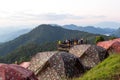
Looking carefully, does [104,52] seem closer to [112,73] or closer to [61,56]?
[61,56]

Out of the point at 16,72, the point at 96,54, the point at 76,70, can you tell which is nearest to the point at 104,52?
the point at 96,54

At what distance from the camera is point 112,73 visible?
49.7 feet

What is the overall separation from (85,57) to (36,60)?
26.8 feet

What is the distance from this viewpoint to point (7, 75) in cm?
1903

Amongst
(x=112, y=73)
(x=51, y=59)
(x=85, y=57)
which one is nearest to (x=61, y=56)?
(x=51, y=59)

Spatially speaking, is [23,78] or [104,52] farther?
[104,52]

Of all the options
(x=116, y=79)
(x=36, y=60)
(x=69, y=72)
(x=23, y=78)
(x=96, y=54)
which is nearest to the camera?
(x=116, y=79)

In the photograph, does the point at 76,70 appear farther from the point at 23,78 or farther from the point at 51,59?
the point at 23,78

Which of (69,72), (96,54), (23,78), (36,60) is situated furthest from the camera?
(96,54)

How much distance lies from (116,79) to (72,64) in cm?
1363

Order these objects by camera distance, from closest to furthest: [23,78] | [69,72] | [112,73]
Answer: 1. [112,73]
2. [23,78]
3. [69,72]

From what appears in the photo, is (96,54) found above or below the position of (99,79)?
below

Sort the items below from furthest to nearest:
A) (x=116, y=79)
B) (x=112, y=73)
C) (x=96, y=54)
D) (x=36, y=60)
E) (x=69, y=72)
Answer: (x=96, y=54), (x=36, y=60), (x=69, y=72), (x=112, y=73), (x=116, y=79)

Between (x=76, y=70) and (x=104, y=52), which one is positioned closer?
(x=76, y=70)
